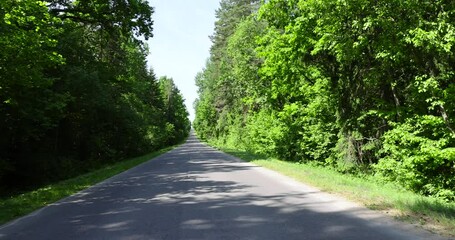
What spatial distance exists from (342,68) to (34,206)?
54.7 feet

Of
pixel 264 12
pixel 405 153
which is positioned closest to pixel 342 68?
pixel 264 12

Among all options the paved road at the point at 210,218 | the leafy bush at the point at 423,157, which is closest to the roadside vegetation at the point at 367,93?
the leafy bush at the point at 423,157

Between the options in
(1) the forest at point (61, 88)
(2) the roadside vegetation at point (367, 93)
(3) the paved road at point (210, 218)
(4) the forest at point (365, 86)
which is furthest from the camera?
(1) the forest at point (61, 88)

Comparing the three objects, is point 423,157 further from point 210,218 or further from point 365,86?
point 210,218

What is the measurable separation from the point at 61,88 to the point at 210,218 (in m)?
17.2

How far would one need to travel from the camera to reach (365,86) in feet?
63.6

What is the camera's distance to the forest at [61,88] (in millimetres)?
14492

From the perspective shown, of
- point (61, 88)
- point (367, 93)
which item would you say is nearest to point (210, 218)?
point (367, 93)

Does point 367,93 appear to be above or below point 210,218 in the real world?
above

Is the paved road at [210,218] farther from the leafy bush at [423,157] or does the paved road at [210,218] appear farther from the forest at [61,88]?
the forest at [61,88]

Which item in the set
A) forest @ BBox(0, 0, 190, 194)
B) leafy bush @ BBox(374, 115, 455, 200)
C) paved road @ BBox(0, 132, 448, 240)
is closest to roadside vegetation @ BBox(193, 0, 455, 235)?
leafy bush @ BBox(374, 115, 455, 200)

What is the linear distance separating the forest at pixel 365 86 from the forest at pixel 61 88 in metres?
9.54

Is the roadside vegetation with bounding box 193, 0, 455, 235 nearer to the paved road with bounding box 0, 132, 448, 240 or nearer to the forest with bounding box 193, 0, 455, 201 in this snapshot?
the forest with bounding box 193, 0, 455, 201

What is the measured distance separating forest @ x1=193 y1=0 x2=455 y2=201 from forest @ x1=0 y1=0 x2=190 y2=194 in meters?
9.54
